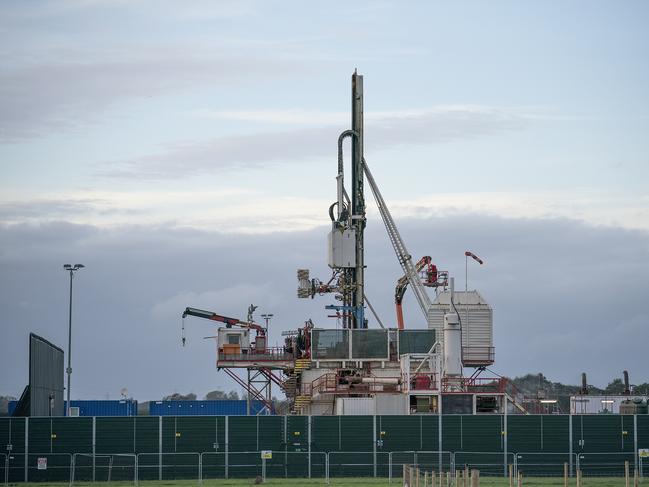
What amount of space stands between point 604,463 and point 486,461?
674 centimetres

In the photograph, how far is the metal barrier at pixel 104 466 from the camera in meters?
74.0

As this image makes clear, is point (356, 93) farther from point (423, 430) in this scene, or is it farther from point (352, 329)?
point (423, 430)

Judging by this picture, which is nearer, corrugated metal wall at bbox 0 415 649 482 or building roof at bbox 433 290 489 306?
corrugated metal wall at bbox 0 415 649 482

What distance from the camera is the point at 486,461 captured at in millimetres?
76750

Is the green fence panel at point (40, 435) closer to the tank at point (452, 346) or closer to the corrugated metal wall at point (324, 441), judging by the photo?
the corrugated metal wall at point (324, 441)

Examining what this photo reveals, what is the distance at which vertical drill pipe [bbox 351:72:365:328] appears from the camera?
100562 millimetres

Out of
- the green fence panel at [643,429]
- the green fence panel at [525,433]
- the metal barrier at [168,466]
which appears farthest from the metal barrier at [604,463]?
the metal barrier at [168,466]

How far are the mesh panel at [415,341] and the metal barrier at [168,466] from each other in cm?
2278

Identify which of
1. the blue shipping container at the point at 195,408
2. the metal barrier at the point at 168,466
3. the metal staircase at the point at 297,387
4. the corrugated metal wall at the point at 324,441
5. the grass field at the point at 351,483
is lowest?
the grass field at the point at 351,483

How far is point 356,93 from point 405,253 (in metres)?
13.2

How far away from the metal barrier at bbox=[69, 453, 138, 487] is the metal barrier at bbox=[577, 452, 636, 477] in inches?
989

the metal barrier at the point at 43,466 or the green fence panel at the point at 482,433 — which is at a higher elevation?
the green fence panel at the point at 482,433

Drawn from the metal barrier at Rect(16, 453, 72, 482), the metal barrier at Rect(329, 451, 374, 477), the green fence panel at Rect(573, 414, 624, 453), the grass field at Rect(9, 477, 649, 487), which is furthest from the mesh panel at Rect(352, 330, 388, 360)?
the metal barrier at Rect(16, 453, 72, 482)

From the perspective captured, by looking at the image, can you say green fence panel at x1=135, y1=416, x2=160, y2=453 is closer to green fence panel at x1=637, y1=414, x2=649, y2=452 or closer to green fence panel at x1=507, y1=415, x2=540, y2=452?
green fence panel at x1=507, y1=415, x2=540, y2=452
